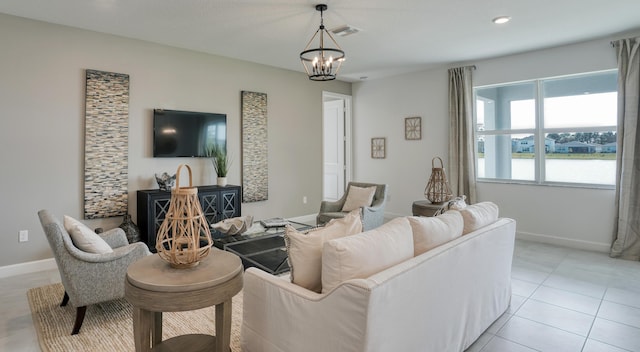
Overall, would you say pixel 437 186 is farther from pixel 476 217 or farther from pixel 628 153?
pixel 628 153

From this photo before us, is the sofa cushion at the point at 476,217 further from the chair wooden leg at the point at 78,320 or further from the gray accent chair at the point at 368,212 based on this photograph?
the chair wooden leg at the point at 78,320

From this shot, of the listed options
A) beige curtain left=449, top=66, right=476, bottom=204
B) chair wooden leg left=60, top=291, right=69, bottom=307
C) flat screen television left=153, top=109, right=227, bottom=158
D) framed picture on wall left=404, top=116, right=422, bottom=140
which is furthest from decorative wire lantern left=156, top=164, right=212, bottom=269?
framed picture on wall left=404, top=116, right=422, bottom=140

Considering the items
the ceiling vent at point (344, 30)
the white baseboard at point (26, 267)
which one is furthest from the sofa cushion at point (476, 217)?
the white baseboard at point (26, 267)

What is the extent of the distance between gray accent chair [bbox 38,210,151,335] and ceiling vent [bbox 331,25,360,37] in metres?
3.04

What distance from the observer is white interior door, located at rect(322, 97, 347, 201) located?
7240mm

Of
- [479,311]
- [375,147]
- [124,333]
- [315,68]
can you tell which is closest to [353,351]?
[479,311]

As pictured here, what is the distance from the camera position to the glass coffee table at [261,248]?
10.1 feet

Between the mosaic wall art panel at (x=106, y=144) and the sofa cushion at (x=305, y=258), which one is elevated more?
the mosaic wall art panel at (x=106, y=144)

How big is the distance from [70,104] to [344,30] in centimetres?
319

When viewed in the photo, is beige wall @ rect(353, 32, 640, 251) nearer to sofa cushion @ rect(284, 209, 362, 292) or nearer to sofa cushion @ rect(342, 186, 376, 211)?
sofa cushion @ rect(342, 186, 376, 211)

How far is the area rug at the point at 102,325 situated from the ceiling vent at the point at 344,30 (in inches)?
119

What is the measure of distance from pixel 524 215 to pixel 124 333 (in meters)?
5.07

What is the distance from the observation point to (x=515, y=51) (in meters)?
4.93

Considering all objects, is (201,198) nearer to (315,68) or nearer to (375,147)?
(315,68)
